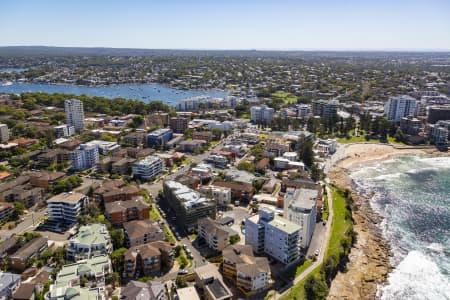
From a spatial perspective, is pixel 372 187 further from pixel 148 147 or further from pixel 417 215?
pixel 148 147

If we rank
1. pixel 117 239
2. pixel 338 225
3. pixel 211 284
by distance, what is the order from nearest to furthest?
pixel 211 284
pixel 117 239
pixel 338 225

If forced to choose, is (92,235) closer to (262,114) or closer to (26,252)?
(26,252)

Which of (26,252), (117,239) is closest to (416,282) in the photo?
(117,239)

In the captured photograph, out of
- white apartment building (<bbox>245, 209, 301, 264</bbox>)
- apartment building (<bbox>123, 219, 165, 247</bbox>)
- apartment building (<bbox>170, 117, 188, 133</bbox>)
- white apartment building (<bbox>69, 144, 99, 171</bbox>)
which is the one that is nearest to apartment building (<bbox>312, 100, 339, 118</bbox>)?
apartment building (<bbox>170, 117, 188, 133</bbox>)

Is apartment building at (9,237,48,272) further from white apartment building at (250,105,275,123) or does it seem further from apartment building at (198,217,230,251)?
white apartment building at (250,105,275,123)

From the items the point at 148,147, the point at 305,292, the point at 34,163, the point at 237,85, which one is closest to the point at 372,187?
the point at 305,292

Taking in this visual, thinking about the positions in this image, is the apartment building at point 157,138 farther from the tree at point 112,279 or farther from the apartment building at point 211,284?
the apartment building at point 211,284
